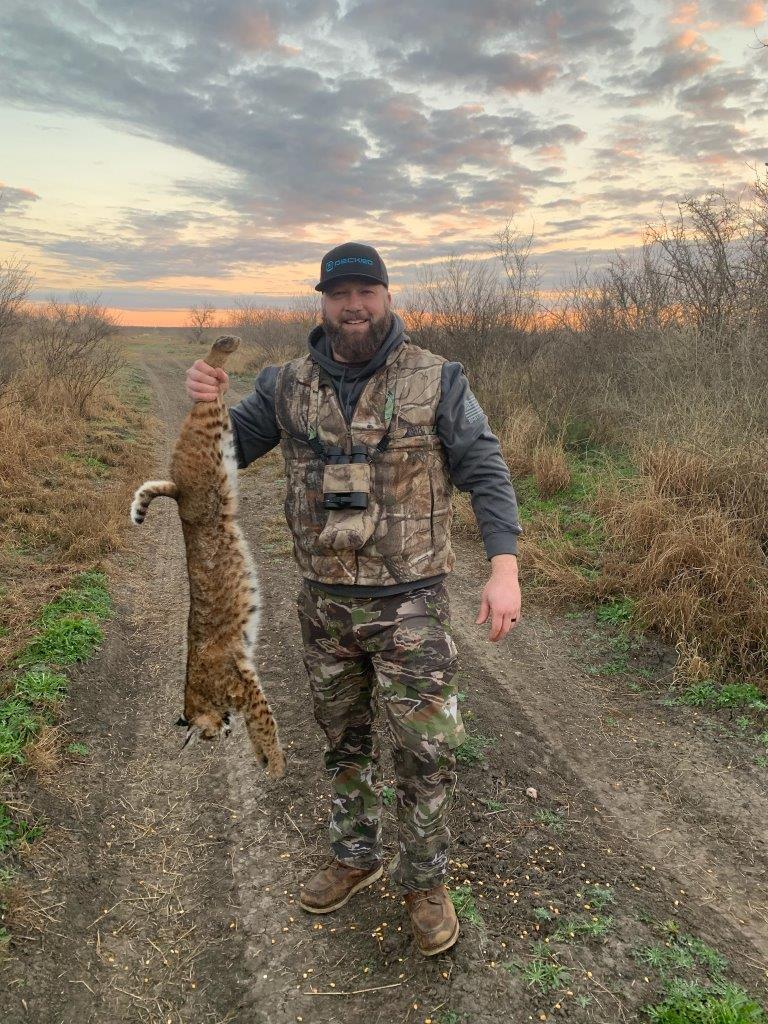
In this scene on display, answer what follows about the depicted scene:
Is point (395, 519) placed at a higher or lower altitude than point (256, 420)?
lower

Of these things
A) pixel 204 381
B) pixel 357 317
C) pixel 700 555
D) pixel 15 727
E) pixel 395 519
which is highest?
pixel 357 317

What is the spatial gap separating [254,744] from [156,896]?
0.98m

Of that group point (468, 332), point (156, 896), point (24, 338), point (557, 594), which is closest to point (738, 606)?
point (557, 594)

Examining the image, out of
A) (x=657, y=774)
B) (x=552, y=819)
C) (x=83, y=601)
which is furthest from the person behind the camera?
(x=83, y=601)

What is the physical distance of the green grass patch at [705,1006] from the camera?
8.45ft

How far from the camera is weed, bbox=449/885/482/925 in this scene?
312cm

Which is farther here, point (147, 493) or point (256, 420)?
point (256, 420)

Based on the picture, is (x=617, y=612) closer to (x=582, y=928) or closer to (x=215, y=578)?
(x=582, y=928)

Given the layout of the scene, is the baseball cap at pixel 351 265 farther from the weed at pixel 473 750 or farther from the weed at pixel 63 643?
the weed at pixel 63 643

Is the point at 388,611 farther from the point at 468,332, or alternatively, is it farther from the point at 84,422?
the point at 84,422

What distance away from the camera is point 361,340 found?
2.86 metres

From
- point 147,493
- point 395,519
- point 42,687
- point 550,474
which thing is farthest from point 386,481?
point 550,474

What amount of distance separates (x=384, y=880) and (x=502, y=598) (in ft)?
6.19

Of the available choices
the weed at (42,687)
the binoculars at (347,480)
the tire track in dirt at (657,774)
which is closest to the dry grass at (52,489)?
the weed at (42,687)
